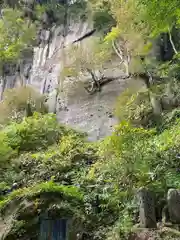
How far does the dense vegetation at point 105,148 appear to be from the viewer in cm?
689

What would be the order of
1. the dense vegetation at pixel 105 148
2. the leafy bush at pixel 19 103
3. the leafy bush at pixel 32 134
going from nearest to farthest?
the dense vegetation at pixel 105 148 < the leafy bush at pixel 32 134 < the leafy bush at pixel 19 103

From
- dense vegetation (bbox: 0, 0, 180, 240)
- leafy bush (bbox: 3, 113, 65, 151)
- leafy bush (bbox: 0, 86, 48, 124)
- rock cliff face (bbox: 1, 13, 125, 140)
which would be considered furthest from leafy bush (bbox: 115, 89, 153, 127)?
leafy bush (bbox: 0, 86, 48, 124)

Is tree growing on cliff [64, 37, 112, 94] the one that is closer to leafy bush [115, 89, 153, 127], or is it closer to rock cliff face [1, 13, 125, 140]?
rock cliff face [1, 13, 125, 140]

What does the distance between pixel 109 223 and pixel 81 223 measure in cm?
62

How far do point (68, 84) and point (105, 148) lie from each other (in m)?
8.44

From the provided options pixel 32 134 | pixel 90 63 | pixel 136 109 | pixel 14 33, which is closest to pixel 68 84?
pixel 90 63

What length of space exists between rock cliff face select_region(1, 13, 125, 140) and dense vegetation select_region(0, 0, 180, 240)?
73 cm

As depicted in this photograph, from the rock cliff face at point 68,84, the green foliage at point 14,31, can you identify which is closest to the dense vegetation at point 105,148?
the green foliage at point 14,31

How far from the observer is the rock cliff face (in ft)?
46.1

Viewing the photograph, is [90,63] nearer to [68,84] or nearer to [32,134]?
[68,84]

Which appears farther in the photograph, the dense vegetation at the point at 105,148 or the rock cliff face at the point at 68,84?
the rock cliff face at the point at 68,84

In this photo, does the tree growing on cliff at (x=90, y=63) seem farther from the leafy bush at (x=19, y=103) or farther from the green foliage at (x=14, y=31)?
the green foliage at (x=14, y=31)

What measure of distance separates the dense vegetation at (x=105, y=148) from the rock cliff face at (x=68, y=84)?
28.9 inches

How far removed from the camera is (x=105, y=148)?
802 centimetres
